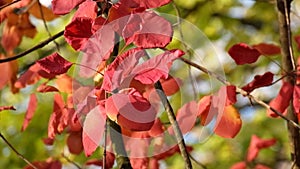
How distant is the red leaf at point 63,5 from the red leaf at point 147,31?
0.06 metres

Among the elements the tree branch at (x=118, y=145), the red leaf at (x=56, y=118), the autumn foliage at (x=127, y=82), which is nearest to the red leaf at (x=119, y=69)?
the autumn foliage at (x=127, y=82)

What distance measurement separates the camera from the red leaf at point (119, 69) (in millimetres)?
746

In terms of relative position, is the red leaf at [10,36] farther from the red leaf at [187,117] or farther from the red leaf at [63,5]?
the red leaf at [63,5]

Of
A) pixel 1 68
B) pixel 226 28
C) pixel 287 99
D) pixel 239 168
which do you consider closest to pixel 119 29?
pixel 287 99

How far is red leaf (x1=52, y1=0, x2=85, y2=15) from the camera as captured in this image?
768mm

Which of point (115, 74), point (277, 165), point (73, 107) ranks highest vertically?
point (115, 74)

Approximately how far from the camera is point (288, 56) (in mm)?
1093

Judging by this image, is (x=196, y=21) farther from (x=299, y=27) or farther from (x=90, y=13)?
(x=90, y=13)

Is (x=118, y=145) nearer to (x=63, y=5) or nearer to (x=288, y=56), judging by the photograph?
(x=63, y=5)

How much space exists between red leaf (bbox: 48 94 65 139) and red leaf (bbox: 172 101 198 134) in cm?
16

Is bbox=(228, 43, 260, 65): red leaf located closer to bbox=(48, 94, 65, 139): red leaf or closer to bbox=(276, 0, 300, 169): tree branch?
bbox=(276, 0, 300, 169): tree branch

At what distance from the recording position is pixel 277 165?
2.58 m

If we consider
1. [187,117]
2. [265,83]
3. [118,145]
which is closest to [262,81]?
[265,83]

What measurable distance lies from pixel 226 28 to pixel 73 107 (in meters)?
1.44
